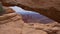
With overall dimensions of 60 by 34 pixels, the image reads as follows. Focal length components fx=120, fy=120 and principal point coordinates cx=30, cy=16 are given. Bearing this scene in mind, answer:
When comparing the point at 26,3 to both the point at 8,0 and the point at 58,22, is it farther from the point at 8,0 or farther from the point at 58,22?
the point at 58,22

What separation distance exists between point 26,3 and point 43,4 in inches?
9.9


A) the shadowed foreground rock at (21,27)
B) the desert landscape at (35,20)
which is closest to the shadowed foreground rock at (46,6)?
the desert landscape at (35,20)

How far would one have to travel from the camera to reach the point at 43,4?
1.43 meters

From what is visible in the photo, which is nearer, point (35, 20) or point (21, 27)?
point (21, 27)

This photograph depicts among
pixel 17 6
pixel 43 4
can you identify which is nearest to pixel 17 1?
pixel 17 6

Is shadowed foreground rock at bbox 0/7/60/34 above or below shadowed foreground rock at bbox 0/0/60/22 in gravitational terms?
below

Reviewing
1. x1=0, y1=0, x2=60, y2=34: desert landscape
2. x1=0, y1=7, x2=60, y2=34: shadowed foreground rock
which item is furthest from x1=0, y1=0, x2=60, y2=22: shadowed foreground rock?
x1=0, y1=7, x2=60, y2=34: shadowed foreground rock

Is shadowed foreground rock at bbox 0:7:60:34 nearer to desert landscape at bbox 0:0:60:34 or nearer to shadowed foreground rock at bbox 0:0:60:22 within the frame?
desert landscape at bbox 0:0:60:34

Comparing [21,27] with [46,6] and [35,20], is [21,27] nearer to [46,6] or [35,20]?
[35,20]

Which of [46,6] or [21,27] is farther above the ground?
[46,6]

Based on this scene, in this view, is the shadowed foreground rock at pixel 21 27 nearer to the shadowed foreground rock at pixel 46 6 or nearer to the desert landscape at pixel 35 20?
the desert landscape at pixel 35 20

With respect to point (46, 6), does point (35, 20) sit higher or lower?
lower

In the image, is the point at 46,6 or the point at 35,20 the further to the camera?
the point at 35,20

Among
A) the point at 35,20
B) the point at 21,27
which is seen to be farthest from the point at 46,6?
the point at 21,27
